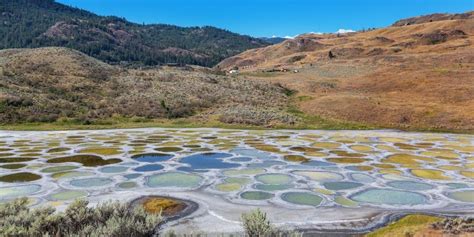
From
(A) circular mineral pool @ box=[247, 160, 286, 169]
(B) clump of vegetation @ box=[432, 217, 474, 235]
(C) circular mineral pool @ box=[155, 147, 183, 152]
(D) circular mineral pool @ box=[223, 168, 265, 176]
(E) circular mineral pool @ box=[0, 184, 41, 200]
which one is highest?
(C) circular mineral pool @ box=[155, 147, 183, 152]

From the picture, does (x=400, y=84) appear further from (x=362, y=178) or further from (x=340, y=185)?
(x=340, y=185)

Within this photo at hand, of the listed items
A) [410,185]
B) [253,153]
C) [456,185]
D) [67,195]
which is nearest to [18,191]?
[67,195]

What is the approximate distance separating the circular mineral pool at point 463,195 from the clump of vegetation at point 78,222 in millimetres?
11344

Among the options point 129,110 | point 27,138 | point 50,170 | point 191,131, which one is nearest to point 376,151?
point 191,131

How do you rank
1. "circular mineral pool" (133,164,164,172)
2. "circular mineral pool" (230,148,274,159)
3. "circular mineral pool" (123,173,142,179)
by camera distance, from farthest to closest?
"circular mineral pool" (230,148,274,159), "circular mineral pool" (133,164,164,172), "circular mineral pool" (123,173,142,179)

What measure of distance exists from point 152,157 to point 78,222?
13537 millimetres

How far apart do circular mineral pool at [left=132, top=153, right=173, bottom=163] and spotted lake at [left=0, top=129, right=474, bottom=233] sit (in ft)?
0.18

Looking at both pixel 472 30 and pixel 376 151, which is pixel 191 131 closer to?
pixel 376 151

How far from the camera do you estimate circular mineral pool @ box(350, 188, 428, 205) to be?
14.2 m

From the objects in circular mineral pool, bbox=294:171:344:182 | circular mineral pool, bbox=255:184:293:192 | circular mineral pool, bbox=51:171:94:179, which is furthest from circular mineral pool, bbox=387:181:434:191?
circular mineral pool, bbox=51:171:94:179

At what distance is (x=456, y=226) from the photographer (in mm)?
9664

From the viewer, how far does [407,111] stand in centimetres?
4003

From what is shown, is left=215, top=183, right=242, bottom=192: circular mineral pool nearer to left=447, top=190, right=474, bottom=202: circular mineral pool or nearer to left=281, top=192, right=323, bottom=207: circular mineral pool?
left=281, top=192, right=323, bottom=207: circular mineral pool

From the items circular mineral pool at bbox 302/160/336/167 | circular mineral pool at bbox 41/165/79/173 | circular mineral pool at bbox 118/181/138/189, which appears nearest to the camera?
circular mineral pool at bbox 118/181/138/189
